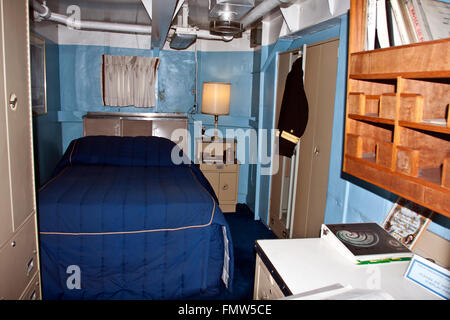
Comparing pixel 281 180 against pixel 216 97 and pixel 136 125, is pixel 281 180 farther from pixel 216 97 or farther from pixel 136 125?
pixel 136 125

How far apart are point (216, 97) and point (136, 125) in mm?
1195

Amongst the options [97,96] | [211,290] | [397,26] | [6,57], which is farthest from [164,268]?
[97,96]

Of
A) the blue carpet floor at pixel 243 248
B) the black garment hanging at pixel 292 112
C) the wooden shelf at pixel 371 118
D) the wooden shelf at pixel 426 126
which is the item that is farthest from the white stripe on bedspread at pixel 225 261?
the wooden shelf at pixel 426 126

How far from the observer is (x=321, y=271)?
1.46 m

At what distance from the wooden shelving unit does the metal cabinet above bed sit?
11.2 feet

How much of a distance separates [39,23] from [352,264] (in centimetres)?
407

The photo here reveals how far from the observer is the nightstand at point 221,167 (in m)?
4.55

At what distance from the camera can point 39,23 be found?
12.8 ft

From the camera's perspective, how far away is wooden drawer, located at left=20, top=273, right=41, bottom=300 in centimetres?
175

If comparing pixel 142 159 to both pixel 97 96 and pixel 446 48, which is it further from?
pixel 446 48

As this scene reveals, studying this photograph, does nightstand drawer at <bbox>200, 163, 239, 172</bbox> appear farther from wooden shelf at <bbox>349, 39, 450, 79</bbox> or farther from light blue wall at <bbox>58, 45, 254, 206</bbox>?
wooden shelf at <bbox>349, 39, 450, 79</bbox>

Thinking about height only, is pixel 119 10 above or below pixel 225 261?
above

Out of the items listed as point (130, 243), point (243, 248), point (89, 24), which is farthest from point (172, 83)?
point (130, 243)

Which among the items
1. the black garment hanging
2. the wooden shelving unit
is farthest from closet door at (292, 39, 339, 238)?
the wooden shelving unit
